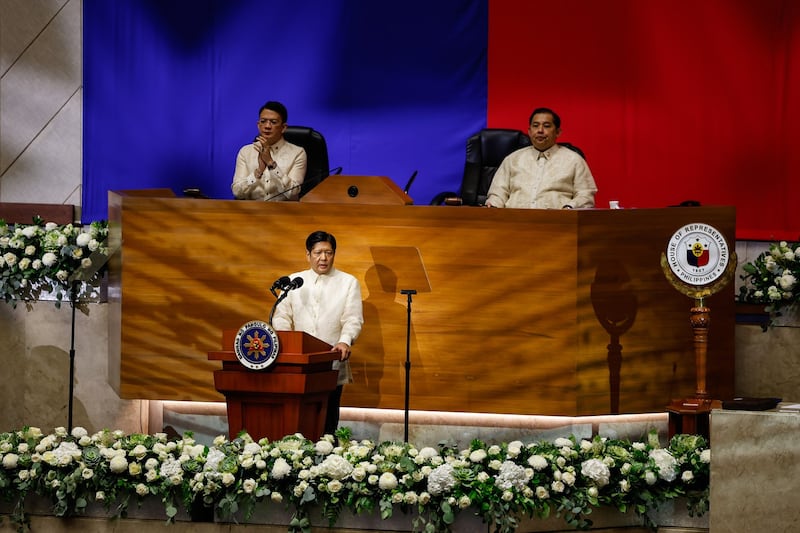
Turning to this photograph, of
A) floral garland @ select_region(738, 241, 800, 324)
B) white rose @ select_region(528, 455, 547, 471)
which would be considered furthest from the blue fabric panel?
white rose @ select_region(528, 455, 547, 471)

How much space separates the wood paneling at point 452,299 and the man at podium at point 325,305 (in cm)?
38

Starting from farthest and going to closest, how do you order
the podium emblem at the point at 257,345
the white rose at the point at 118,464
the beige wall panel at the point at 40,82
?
the beige wall panel at the point at 40,82, the podium emblem at the point at 257,345, the white rose at the point at 118,464

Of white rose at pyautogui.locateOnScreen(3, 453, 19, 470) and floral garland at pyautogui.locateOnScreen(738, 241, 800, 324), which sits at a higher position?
floral garland at pyautogui.locateOnScreen(738, 241, 800, 324)

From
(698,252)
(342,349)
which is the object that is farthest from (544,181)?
(342,349)

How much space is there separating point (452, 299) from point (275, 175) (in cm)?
131

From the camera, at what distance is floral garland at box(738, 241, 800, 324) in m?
7.27

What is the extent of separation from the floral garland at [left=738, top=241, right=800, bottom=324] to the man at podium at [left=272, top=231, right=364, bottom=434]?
256 centimetres

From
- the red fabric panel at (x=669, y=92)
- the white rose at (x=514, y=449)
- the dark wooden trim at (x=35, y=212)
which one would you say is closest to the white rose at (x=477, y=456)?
the white rose at (x=514, y=449)

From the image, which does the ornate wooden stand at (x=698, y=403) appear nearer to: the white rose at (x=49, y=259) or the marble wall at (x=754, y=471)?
the marble wall at (x=754, y=471)

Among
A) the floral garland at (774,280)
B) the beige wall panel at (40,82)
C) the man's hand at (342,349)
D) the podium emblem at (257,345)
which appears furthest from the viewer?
the beige wall panel at (40,82)

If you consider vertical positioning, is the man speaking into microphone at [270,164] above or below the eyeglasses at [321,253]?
above

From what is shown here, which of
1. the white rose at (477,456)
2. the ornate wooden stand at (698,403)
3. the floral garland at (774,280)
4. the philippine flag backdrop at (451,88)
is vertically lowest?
the white rose at (477,456)

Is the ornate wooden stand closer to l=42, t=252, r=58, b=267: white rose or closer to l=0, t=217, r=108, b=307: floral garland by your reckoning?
l=0, t=217, r=108, b=307: floral garland

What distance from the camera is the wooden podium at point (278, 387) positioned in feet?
18.6
